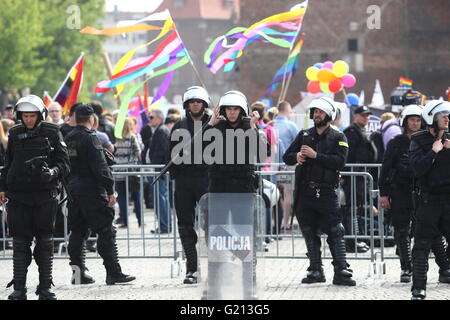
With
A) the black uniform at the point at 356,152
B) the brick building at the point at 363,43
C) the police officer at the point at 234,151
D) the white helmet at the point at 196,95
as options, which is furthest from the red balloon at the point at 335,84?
the brick building at the point at 363,43

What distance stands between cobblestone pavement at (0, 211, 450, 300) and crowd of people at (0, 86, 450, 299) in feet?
0.72

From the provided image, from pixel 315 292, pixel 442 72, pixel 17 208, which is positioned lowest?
pixel 315 292

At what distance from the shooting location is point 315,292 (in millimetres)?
9891

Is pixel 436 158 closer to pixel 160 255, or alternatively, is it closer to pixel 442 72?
pixel 160 255

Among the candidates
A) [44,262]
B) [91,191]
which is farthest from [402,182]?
[44,262]

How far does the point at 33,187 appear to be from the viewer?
30.4ft

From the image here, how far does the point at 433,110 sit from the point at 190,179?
2.56 m

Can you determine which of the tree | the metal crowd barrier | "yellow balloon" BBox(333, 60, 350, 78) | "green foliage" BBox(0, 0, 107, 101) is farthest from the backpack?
the tree

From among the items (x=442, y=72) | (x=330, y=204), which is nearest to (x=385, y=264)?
(x=330, y=204)

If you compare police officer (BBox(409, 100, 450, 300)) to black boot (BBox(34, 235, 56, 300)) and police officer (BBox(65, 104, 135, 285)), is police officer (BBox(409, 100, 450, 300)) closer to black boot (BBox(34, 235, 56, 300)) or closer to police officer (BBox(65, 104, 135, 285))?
police officer (BBox(65, 104, 135, 285))

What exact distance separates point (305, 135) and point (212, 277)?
285cm

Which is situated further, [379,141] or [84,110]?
[379,141]

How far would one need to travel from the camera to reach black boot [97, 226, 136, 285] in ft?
34.4

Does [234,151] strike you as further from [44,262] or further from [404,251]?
[404,251]
